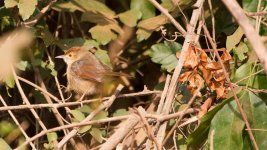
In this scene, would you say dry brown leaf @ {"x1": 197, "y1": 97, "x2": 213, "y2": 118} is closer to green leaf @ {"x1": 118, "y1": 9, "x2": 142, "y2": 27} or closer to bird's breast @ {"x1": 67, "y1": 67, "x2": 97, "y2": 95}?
green leaf @ {"x1": 118, "y1": 9, "x2": 142, "y2": 27}

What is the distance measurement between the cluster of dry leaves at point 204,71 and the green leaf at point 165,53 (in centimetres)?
61

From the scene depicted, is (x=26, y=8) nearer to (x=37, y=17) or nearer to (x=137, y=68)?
(x=37, y=17)

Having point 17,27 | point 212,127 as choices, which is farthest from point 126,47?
point 212,127

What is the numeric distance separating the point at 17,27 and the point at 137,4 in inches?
36.8

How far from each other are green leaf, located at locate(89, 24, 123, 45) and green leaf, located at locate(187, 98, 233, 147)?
4.34ft

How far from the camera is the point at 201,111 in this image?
3443 millimetres

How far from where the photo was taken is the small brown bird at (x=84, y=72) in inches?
190

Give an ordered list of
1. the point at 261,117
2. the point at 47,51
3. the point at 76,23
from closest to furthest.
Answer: the point at 261,117
the point at 47,51
the point at 76,23

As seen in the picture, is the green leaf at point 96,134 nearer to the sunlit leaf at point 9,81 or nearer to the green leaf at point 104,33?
the sunlit leaf at point 9,81

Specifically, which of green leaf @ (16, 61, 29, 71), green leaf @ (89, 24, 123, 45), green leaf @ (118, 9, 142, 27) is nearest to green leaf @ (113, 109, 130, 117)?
green leaf @ (89, 24, 123, 45)

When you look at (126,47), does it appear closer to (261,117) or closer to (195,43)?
(195,43)

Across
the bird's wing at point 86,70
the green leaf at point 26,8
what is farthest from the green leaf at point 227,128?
the bird's wing at point 86,70

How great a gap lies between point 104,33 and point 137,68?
29.2 inches

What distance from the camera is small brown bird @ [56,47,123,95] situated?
4.83m
